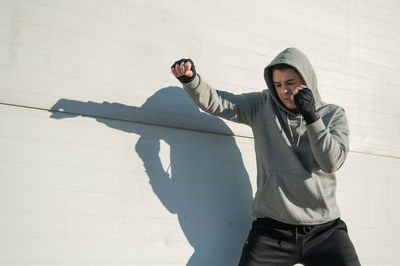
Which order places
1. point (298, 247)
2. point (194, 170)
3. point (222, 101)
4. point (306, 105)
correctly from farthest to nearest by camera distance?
point (194, 170) → point (222, 101) → point (298, 247) → point (306, 105)

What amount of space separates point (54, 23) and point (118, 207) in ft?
2.73

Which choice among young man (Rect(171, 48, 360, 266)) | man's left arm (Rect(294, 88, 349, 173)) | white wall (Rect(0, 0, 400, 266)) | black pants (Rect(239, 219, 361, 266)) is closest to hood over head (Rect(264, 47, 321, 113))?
young man (Rect(171, 48, 360, 266))

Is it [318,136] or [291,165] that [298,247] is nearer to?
[291,165]

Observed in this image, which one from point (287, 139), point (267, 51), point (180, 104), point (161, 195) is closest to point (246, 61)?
point (267, 51)

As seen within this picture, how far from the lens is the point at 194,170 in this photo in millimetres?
1809

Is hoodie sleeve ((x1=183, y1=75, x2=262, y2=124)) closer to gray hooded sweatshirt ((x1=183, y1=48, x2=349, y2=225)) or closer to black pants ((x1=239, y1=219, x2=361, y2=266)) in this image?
gray hooded sweatshirt ((x1=183, y1=48, x2=349, y2=225))

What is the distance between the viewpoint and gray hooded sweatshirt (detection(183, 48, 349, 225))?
154 cm

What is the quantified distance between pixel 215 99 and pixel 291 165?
42 cm

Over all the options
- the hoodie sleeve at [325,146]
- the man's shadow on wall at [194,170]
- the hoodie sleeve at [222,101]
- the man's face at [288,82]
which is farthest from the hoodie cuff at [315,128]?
the man's shadow on wall at [194,170]

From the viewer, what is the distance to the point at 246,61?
2.01m

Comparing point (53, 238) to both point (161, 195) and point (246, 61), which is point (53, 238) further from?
point (246, 61)

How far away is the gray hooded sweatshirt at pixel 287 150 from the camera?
5.04ft

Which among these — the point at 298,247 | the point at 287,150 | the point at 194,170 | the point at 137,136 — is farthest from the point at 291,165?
the point at 137,136

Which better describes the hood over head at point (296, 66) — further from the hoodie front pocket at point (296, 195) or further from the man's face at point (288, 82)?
the hoodie front pocket at point (296, 195)
